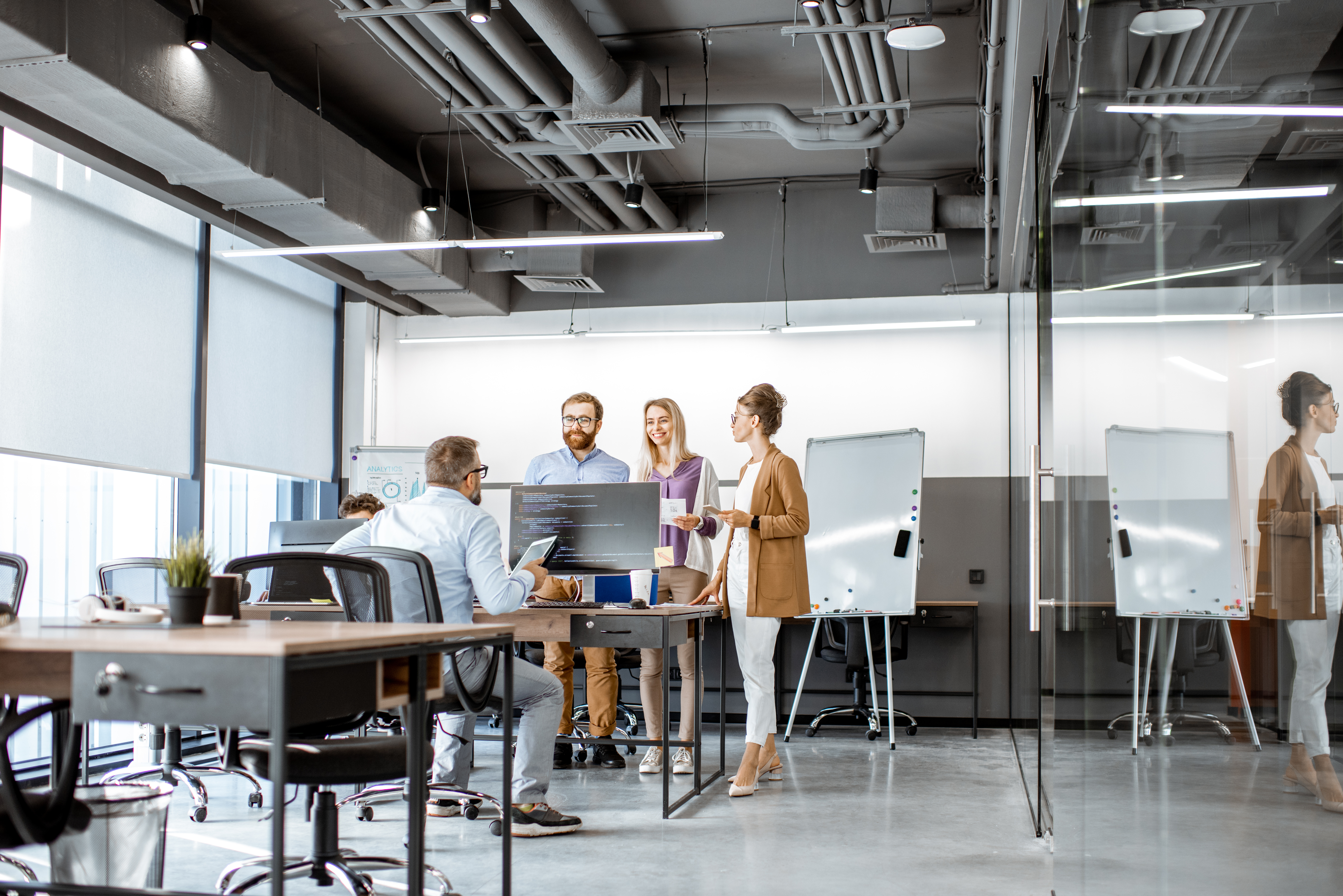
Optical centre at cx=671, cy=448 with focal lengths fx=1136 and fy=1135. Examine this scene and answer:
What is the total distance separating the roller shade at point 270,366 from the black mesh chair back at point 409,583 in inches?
139

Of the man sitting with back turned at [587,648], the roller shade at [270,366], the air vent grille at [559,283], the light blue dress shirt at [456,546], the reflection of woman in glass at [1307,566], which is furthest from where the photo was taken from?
the air vent grille at [559,283]

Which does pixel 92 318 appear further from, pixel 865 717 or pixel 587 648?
pixel 865 717

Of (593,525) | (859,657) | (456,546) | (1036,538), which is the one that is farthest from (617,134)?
(859,657)

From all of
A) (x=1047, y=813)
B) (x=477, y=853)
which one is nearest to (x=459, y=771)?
(x=477, y=853)

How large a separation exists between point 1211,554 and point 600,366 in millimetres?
6571

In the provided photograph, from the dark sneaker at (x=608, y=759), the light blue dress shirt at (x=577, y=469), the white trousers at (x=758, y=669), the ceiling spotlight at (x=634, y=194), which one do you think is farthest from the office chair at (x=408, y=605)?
the ceiling spotlight at (x=634, y=194)

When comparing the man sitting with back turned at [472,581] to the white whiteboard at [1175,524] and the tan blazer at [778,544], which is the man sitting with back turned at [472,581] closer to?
the tan blazer at [778,544]

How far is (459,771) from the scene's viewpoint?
165 inches

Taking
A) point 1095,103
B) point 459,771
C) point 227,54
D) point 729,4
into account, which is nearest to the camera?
point 1095,103

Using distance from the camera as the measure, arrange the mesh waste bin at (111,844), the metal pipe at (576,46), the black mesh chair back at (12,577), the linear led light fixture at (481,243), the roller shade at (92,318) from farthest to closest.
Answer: the linear led light fixture at (481,243) → the roller shade at (92,318) → the metal pipe at (576,46) → the black mesh chair back at (12,577) → the mesh waste bin at (111,844)

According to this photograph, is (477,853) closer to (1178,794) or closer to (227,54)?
(1178,794)

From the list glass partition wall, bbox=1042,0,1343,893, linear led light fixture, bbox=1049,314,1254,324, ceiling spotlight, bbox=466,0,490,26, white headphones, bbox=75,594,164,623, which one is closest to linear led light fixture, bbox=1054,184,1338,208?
glass partition wall, bbox=1042,0,1343,893

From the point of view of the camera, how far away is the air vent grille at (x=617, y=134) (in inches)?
222

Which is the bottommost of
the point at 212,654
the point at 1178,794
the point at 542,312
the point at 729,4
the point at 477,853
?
the point at 477,853
